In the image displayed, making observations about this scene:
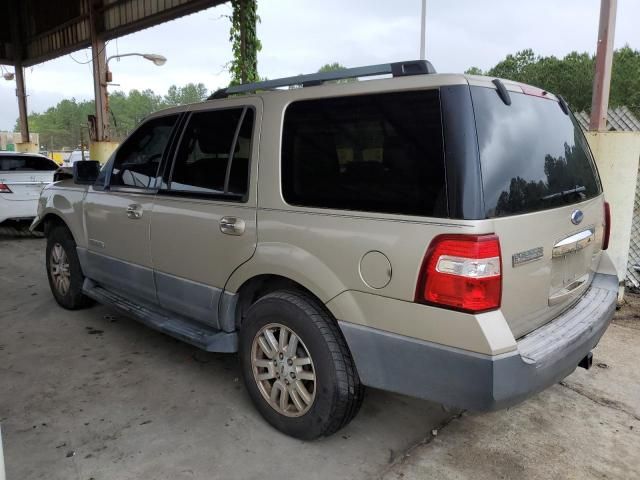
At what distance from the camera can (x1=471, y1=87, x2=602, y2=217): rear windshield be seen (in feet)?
7.06

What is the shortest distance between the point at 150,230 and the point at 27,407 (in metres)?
1.36

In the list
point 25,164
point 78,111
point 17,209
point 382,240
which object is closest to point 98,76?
point 25,164

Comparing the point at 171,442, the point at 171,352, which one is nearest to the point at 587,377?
the point at 171,442

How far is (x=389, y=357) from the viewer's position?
231cm

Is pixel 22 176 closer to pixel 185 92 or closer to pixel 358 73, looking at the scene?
pixel 358 73

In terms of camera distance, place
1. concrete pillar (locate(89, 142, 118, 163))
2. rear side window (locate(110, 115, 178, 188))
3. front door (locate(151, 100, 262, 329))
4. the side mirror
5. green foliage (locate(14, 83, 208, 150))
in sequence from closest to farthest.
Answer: front door (locate(151, 100, 262, 329)) → rear side window (locate(110, 115, 178, 188)) → the side mirror → concrete pillar (locate(89, 142, 118, 163)) → green foliage (locate(14, 83, 208, 150))

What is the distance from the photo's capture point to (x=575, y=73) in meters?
51.2

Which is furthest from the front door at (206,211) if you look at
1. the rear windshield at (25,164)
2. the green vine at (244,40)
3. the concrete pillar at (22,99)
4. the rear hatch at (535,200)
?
the concrete pillar at (22,99)

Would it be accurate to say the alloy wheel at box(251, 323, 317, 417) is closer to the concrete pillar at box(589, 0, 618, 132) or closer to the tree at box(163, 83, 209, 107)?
the concrete pillar at box(589, 0, 618, 132)

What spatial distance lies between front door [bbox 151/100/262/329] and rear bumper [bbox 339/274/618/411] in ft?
3.16

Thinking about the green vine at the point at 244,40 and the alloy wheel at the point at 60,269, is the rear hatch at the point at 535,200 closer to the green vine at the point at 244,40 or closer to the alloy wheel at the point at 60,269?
the alloy wheel at the point at 60,269

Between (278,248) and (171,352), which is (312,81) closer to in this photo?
(278,248)

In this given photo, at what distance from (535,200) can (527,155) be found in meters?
0.22

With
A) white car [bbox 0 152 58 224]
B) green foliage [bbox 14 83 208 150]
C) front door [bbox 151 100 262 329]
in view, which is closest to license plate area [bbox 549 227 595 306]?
front door [bbox 151 100 262 329]
